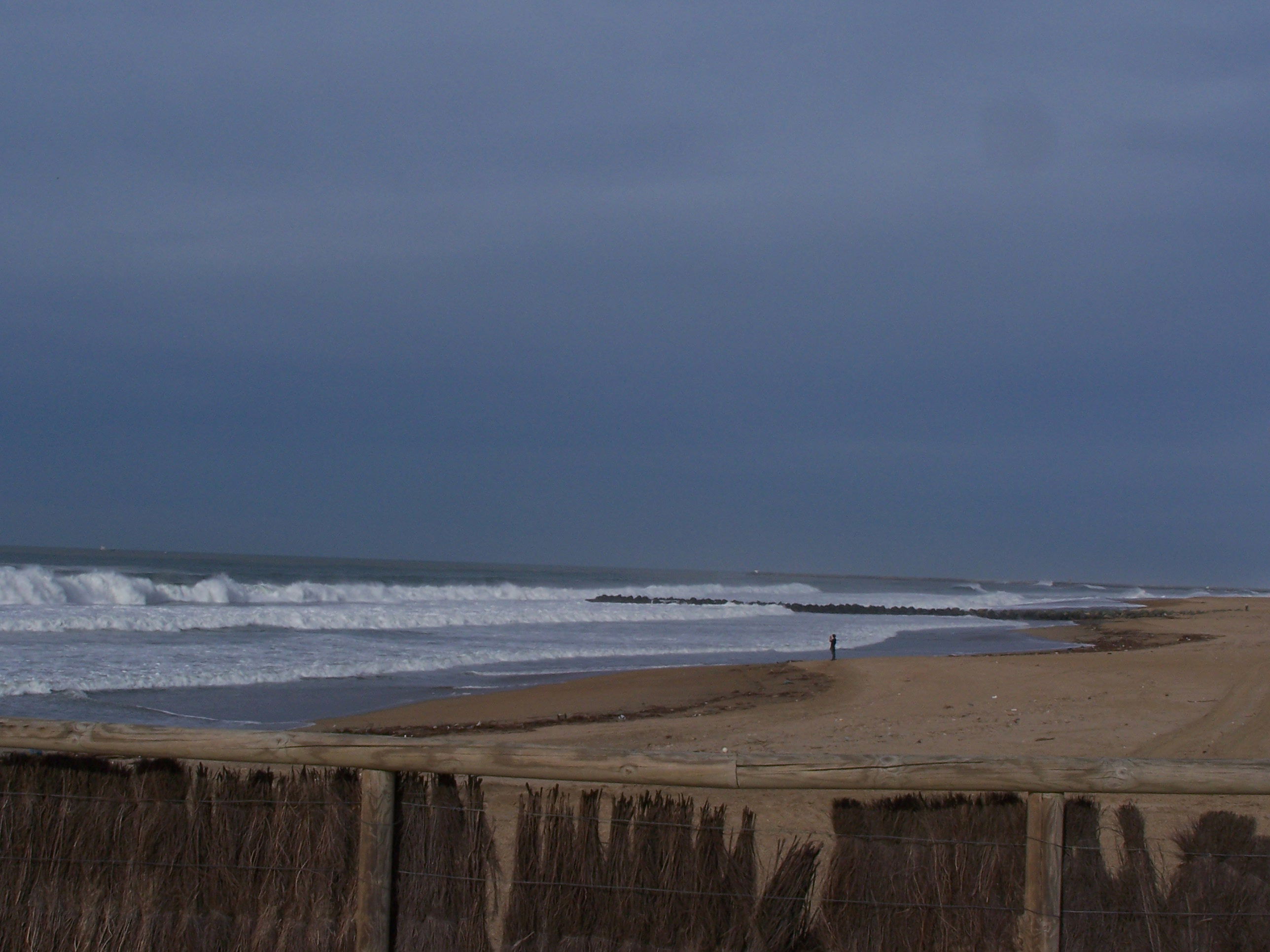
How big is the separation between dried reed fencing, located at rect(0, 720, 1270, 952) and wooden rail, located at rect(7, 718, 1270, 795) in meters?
0.02

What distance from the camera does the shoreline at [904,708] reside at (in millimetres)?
11352

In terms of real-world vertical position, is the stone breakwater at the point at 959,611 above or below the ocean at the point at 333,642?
above

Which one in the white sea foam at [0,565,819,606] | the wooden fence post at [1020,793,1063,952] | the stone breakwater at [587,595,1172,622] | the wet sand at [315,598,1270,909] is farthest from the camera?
the stone breakwater at [587,595,1172,622]

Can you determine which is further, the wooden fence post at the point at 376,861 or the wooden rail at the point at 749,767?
the wooden fence post at the point at 376,861

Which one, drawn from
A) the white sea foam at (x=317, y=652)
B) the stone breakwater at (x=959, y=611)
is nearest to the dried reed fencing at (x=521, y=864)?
the white sea foam at (x=317, y=652)

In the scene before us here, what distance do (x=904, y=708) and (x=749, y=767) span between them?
1167 cm

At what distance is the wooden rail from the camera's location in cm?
363

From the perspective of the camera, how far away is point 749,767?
3.66m

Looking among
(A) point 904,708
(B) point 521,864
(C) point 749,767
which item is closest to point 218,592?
(A) point 904,708

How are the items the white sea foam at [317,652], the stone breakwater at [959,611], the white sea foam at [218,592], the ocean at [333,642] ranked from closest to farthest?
the ocean at [333,642], the white sea foam at [317,652], the white sea foam at [218,592], the stone breakwater at [959,611]

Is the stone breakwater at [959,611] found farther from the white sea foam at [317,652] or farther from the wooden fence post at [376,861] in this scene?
the wooden fence post at [376,861]

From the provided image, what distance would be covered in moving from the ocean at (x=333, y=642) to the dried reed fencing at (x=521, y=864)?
8242mm

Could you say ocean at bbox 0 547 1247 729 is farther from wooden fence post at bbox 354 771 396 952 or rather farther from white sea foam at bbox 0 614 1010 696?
wooden fence post at bbox 354 771 396 952

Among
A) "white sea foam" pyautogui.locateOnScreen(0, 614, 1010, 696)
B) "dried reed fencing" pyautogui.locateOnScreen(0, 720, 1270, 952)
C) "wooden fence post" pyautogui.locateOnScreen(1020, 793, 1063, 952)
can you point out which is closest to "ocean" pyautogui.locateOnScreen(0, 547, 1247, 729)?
"white sea foam" pyautogui.locateOnScreen(0, 614, 1010, 696)
